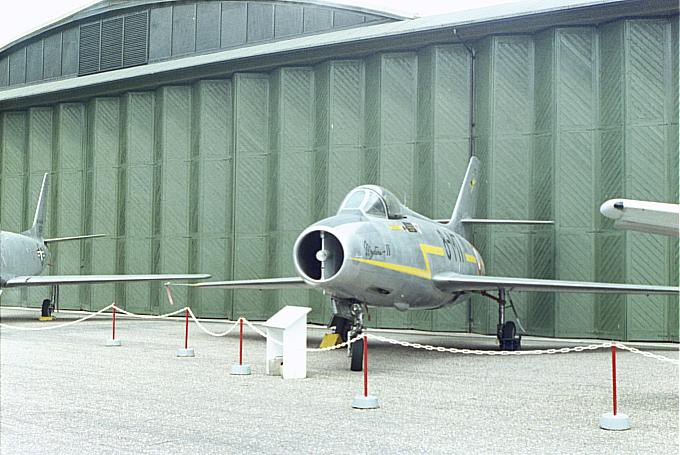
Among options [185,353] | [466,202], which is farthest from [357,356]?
[466,202]

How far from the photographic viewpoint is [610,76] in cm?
1672

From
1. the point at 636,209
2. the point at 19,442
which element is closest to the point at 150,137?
the point at 19,442

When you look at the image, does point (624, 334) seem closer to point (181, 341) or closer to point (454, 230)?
point (454, 230)

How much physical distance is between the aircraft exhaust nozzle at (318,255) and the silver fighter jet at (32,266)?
30.4ft

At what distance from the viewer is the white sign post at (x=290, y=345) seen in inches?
375

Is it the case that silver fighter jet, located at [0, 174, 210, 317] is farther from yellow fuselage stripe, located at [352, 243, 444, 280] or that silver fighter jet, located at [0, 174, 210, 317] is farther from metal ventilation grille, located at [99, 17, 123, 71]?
yellow fuselage stripe, located at [352, 243, 444, 280]

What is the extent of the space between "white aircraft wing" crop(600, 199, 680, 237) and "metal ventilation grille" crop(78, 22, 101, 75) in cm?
2465

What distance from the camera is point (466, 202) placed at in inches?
645

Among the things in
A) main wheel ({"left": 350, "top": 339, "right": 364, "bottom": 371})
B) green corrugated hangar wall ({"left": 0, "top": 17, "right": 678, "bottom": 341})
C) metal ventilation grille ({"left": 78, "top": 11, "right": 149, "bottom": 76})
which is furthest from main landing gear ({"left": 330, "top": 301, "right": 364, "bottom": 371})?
metal ventilation grille ({"left": 78, "top": 11, "right": 149, "bottom": 76})

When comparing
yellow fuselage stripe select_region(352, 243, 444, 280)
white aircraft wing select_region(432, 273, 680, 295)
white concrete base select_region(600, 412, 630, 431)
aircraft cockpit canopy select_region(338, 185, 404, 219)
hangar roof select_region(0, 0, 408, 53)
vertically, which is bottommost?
white concrete base select_region(600, 412, 630, 431)

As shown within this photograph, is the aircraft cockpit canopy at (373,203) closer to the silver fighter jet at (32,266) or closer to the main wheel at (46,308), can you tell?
the silver fighter jet at (32,266)

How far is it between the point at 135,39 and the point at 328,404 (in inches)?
821

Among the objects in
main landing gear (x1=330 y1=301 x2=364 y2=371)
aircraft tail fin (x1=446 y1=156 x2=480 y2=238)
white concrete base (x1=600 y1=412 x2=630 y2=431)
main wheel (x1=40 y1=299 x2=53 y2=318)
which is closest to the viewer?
white concrete base (x1=600 y1=412 x2=630 y2=431)

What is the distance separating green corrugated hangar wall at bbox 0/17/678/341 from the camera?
1631 cm
